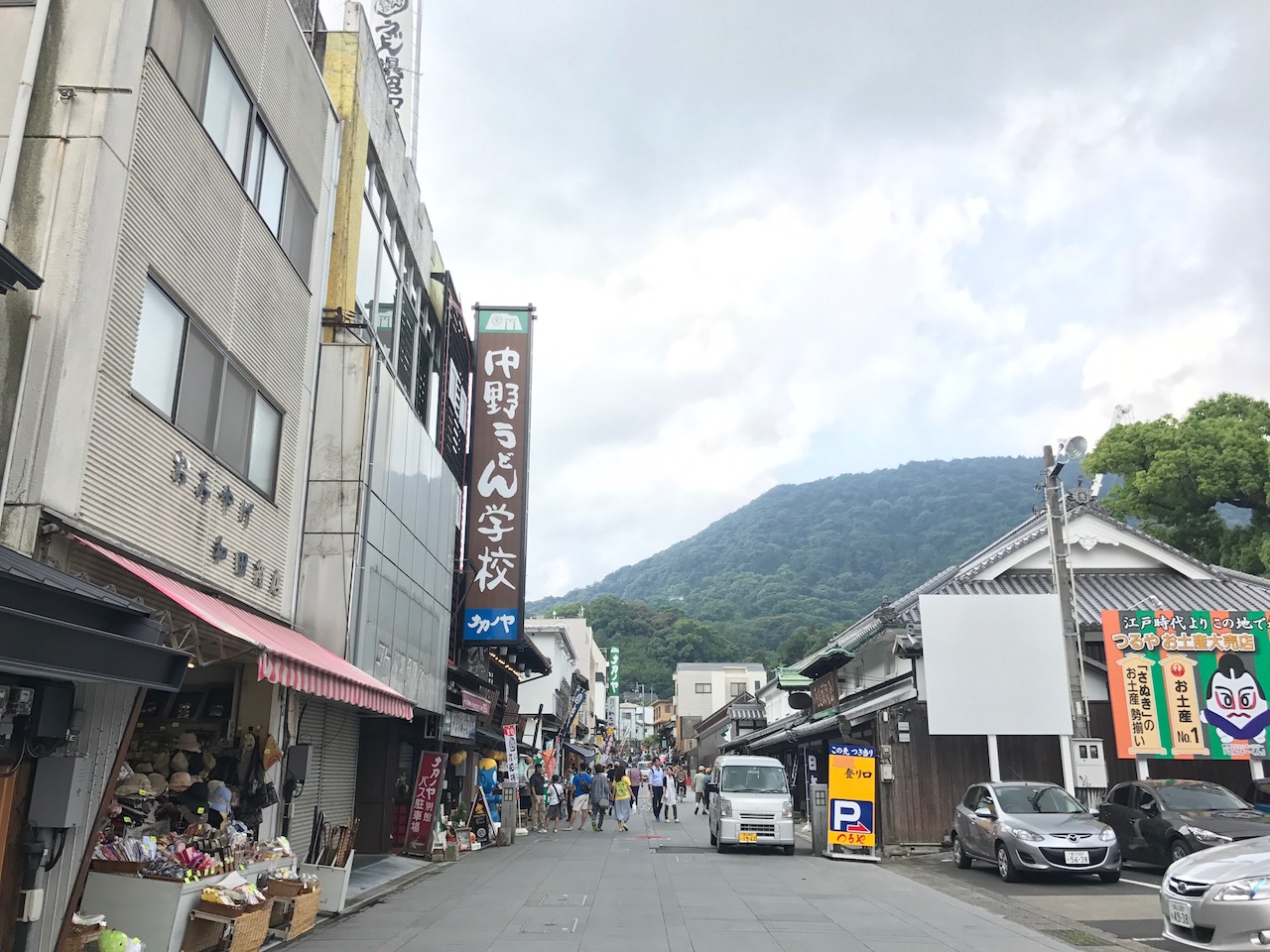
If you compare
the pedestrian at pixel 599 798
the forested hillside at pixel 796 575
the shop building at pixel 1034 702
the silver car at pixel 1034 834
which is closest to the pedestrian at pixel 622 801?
the pedestrian at pixel 599 798

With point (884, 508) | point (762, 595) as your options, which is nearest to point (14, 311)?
point (762, 595)

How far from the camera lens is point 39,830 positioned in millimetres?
7035

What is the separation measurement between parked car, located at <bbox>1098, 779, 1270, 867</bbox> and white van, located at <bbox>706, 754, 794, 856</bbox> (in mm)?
6027

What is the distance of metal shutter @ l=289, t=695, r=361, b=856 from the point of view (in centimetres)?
1340

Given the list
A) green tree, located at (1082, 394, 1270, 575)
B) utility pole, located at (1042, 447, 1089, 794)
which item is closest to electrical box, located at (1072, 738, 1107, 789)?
utility pole, located at (1042, 447, 1089, 794)

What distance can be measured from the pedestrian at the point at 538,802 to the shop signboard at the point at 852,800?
10035mm

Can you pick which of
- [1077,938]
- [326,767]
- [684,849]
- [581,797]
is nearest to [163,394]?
[326,767]

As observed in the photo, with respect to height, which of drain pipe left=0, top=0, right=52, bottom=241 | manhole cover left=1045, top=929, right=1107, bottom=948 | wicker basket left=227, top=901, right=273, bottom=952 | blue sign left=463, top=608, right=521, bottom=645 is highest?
drain pipe left=0, top=0, right=52, bottom=241

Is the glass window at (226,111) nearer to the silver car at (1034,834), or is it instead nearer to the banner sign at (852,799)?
the silver car at (1034,834)

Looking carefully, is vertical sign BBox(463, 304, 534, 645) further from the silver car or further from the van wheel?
the silver car

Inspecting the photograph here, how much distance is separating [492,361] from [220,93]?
1165cm

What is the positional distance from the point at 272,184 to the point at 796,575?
141199mm

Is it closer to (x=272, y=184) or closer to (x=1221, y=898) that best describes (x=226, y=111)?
(x=272, y=184)

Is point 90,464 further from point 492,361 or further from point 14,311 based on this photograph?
point 492,361
